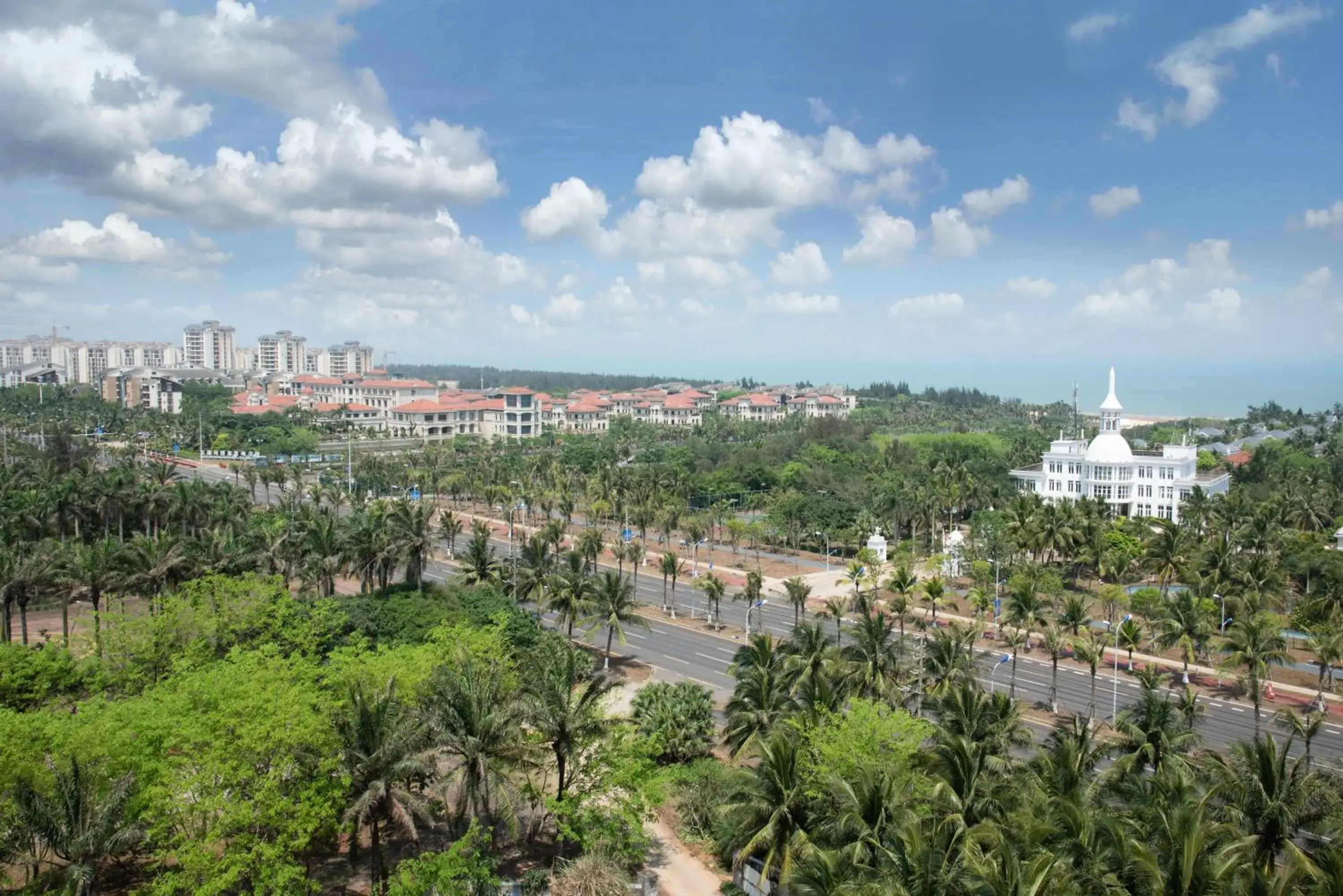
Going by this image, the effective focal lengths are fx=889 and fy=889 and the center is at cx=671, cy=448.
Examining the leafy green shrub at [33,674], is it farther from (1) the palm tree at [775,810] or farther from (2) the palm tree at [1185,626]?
(2) the palm tree at [1185,626]

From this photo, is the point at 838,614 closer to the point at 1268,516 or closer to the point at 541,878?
the point at 541,878

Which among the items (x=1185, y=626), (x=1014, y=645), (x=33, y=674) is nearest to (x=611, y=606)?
(x=1014, y=645)

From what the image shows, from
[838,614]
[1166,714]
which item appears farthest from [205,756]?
[838,614]

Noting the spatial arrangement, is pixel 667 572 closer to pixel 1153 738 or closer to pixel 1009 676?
pixel 1009 676

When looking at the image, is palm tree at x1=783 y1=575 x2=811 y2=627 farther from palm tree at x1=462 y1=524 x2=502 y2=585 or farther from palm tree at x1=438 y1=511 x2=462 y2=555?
palm tree at x1=438 y1=511 x2=462 y2=555

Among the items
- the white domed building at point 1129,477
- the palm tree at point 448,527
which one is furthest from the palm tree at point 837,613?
the white domed building at point 1129,477

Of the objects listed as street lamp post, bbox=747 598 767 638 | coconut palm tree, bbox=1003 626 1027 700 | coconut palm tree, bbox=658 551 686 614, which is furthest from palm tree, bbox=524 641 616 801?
coconut palm tree, bbox=658 551 686 614

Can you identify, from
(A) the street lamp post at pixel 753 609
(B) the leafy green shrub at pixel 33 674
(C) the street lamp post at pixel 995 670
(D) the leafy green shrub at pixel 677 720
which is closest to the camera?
(B) the leafy green shrub at pixel 33 674
